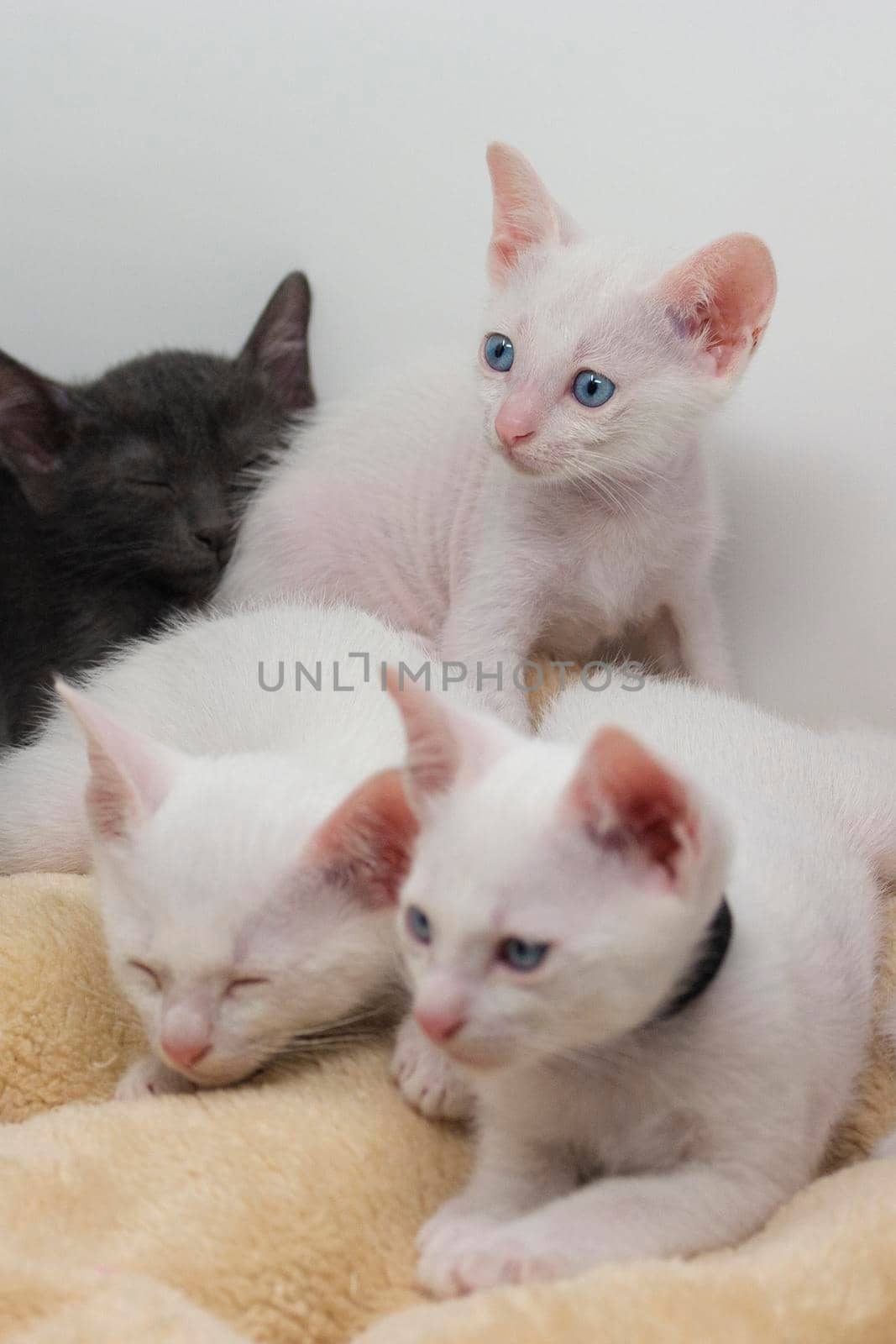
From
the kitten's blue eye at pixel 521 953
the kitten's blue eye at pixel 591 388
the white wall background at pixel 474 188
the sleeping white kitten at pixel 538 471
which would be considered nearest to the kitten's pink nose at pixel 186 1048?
the kitten's blue eye at pixel 521 953

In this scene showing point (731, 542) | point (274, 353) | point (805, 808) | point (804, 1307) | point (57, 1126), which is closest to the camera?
point (804, 1307)

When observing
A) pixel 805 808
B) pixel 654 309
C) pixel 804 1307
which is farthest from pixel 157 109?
pixel 804 1307

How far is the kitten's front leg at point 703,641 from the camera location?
1850 mm

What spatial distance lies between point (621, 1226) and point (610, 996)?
186mm

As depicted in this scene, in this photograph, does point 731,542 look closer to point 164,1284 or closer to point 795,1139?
point 795,1139

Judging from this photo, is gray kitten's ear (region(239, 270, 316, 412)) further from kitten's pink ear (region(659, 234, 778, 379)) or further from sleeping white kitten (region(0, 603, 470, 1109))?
sleeping white kitten (region(0, 603, 470, 1109))

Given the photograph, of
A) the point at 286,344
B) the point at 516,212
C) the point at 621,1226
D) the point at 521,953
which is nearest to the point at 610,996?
the point at 521,953

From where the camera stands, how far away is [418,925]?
39.1 inches

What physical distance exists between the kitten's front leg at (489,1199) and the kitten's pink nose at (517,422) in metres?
0.77

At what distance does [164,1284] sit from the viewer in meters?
0.98

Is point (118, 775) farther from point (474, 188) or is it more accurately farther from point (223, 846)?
point (474, 188)

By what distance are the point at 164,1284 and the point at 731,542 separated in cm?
136

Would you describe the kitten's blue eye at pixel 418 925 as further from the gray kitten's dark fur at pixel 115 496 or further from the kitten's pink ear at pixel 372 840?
the gray kitten's dark fur at pixel 115 496

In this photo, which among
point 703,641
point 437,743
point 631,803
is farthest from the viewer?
point 703,641
